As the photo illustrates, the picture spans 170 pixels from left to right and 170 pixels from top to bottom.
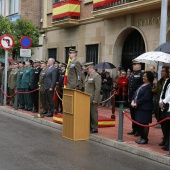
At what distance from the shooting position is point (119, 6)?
639 inches

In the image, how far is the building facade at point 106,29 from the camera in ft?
51.9

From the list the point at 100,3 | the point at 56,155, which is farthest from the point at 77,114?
the point at 100,3

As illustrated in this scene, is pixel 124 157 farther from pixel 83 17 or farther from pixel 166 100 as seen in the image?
pixel 83 17

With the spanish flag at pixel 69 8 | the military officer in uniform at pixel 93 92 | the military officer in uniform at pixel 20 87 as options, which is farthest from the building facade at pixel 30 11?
the military officer in uniform at pixel 93 92

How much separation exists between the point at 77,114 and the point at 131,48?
9.18 meters

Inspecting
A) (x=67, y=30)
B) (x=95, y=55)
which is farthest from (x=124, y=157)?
(x=67, y=30)

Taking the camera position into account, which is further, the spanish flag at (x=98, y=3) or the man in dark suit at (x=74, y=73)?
the spanish flag at (x=98, y=3)

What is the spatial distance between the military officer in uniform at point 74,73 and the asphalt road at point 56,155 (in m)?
1.85

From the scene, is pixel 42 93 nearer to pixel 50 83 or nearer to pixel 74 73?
pixel 50 83

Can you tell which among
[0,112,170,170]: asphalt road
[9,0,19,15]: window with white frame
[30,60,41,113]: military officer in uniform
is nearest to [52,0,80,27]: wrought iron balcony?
[30,60,41,113]: military officer in uniform

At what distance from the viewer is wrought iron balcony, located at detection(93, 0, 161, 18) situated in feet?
48.5

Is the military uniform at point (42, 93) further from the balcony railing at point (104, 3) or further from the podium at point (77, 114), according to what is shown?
the balcony railing at point (104, 3)

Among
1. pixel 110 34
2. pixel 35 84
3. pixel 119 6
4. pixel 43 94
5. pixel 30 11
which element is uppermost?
pixel 30 11

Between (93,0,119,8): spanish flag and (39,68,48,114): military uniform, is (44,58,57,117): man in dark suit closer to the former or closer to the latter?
(39,68,48,114): military uniform
